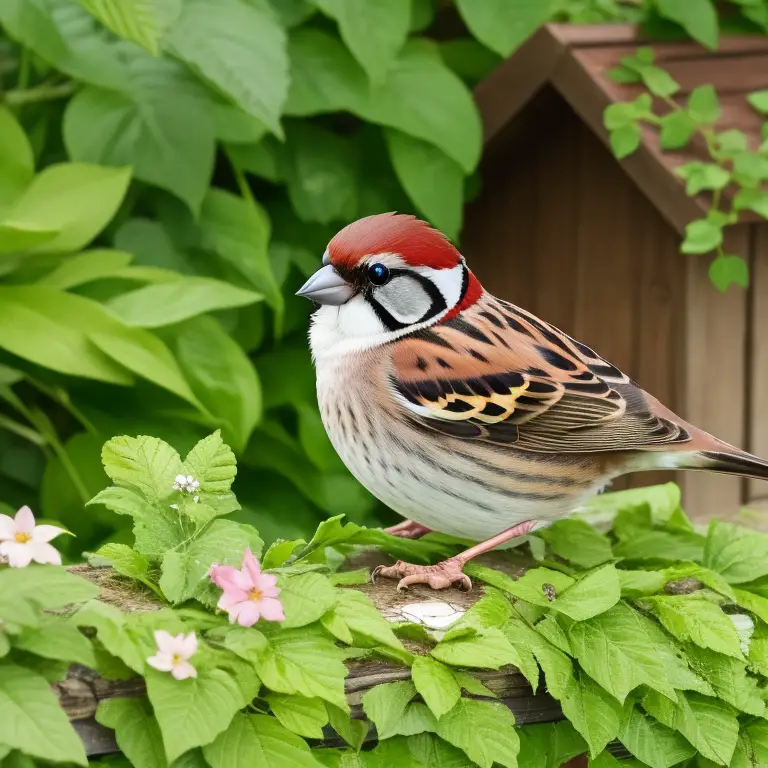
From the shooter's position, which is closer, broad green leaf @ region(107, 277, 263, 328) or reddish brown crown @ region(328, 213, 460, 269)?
reddish brown crown @ region(328, 213, 460, 269)

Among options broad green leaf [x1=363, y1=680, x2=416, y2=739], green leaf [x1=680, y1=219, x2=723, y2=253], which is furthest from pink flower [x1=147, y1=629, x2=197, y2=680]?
green leaf [x1=680, y1=219, x2=723, y2=253]

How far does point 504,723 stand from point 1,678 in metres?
0.63

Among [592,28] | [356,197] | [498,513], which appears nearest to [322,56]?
[356,197]

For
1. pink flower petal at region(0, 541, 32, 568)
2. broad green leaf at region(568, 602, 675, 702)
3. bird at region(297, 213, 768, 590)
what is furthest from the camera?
bird at region(297, 213, 768, 590)

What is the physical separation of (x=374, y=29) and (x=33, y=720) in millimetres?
1738

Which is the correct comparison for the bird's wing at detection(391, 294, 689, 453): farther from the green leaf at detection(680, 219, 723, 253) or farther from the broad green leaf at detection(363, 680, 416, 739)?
the green leaf at detection(680, 219, 723, 253)

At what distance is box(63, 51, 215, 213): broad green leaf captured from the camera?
257cm

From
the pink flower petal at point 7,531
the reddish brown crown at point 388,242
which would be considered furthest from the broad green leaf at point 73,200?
the pink flower petal at point 7,531

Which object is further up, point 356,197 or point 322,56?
point 322,56

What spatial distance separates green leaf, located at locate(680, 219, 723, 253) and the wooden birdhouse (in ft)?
0.12

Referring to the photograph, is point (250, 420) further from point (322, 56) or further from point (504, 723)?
point (504, 723)

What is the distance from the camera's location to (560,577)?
1.96 metres

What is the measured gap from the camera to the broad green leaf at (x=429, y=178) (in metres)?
2.95

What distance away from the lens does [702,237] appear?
2758 mm
